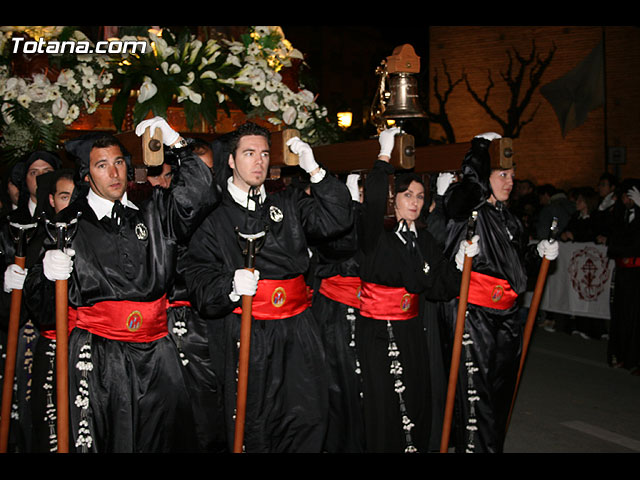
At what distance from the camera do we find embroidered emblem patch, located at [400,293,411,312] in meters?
4.50

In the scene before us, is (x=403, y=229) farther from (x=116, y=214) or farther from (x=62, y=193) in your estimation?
(x=62, y=193)

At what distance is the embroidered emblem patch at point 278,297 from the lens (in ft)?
12.3

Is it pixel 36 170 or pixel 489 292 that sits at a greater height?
pixel 36 170

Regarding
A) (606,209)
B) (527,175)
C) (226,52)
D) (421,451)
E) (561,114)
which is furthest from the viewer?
(527,175)

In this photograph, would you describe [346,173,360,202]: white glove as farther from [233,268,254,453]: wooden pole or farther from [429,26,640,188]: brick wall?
[429,26,640,188]: brick wall

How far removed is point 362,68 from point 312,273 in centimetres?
1960

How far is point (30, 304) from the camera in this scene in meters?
3.39

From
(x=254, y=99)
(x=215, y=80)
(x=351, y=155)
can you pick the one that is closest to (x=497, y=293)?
(x=351, y=155)

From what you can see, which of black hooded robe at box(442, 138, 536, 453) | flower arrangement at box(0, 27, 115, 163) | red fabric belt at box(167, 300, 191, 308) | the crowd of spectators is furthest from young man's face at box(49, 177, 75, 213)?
the crowd of spectators

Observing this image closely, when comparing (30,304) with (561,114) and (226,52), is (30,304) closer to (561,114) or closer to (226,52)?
(226,52)

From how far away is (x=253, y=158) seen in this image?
3.73 metres

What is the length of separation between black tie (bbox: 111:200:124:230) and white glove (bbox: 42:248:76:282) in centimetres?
30

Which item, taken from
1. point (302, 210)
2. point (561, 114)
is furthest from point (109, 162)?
point (561, 114)

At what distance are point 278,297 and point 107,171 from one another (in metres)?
1.12
